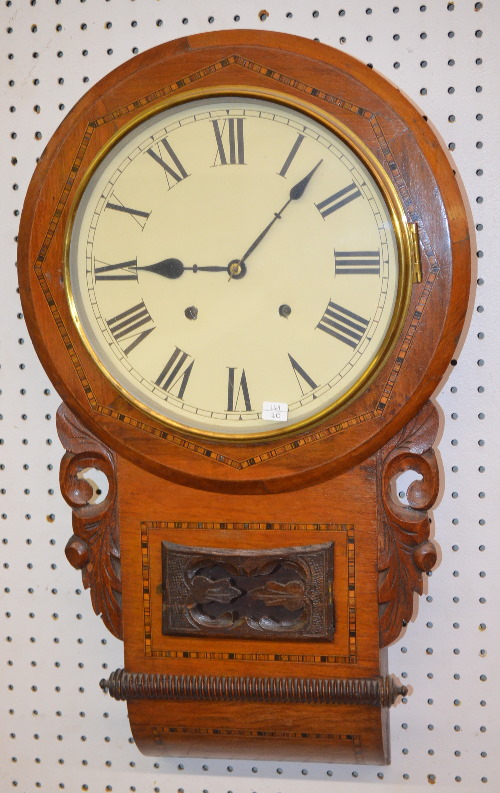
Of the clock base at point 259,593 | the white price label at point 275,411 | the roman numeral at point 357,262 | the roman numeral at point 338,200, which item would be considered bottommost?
the clock base at point 259,593

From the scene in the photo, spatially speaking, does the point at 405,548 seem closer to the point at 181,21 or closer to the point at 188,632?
the point at 188,632

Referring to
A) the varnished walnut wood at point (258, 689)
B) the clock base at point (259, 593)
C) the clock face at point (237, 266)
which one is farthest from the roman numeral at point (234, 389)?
the varnished walnut wood at point (258, 689)

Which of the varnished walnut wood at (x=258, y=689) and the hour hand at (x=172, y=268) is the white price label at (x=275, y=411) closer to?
the hour hand at (x=172, y=268)

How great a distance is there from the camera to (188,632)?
4.23 feet

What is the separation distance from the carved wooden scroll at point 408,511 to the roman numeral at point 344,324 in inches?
4.9

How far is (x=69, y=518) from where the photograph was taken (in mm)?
1516

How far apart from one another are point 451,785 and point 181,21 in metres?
1.13

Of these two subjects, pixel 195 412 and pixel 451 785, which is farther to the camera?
pixel 451 785

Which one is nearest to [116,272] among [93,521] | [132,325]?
[132,325]

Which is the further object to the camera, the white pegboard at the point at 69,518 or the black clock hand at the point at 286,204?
the white pegboard at the point at 69,518

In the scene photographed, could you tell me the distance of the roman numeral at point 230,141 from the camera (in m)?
1.24

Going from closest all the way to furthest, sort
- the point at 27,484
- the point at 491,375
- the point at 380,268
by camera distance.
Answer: the point at 380,268
the point at 491,375
the point at 27,484

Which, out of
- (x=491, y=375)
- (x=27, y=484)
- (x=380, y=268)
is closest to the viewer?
(x=380, y=268)

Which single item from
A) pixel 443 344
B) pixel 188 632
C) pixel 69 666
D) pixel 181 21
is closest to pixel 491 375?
pixel 443 344
